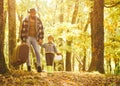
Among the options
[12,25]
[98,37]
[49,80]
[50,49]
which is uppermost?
[12,25]

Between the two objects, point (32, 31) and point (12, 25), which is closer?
point (32, 31)

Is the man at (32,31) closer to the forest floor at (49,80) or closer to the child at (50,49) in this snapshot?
the forest floor at (49,80)

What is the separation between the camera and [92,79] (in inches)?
404

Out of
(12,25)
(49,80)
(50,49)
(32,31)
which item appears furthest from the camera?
(12,25)

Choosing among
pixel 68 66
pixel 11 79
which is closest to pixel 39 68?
pixel 11 79

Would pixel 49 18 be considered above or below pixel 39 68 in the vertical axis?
above

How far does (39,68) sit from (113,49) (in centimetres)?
1400

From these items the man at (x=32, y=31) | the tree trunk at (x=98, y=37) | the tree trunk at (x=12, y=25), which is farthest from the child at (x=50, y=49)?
the man at (x=32, y=31)

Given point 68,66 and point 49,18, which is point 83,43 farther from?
point 49,18

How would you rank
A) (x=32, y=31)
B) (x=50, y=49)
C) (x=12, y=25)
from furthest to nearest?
1. (x=12, y=25)
2. (x=50, y=49)
3. (x=32, y=31)

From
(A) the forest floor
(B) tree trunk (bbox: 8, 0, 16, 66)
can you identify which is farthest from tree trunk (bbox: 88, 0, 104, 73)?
(B) tree trunk (bbox: 8, 0, 16, 66)

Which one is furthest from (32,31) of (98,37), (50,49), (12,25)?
(98,37)

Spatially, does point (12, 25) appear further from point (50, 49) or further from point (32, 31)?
point (32, 31)

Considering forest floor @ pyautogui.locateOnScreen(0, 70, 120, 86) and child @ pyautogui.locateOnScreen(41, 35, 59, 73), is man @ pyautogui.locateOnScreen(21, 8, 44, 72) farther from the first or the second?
child @ pyautogui.locateOnScreen(41, 35, 59, 73)
